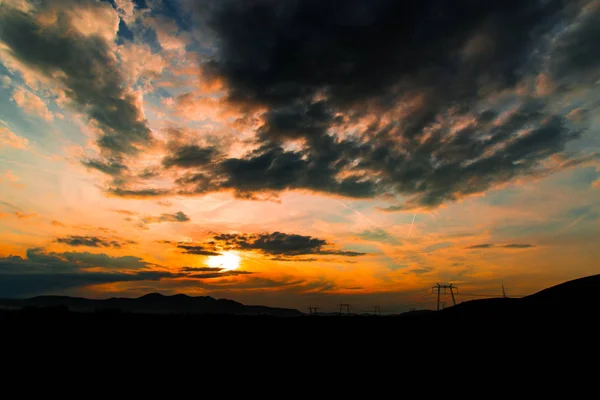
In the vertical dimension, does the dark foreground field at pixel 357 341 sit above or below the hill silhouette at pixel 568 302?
below

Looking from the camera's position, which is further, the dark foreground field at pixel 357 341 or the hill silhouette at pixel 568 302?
the hill silhouette at pixel 568 302

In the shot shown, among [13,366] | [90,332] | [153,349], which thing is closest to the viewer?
[13,366]

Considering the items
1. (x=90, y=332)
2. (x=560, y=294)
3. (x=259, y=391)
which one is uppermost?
(x=560, y=294)

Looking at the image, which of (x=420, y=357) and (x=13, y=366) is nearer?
(x=13, y=366)

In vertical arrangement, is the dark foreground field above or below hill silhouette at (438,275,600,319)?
below

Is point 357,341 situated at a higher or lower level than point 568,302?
lower

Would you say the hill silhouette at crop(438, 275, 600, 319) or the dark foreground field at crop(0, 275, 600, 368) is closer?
the dark foreground field at crop(0, 275, 600, 368)

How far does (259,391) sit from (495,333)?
28.6 metres

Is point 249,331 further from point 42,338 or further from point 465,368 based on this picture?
point 465,368

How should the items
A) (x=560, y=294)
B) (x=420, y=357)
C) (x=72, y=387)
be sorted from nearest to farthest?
(x=72, y=387) < (x=420, y=357) < (x=560, y=294)

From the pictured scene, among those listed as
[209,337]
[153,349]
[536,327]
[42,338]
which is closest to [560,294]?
[536,327]

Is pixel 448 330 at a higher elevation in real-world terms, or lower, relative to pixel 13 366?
higher

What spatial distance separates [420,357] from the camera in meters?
31.8

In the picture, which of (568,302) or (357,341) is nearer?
(357,341)
